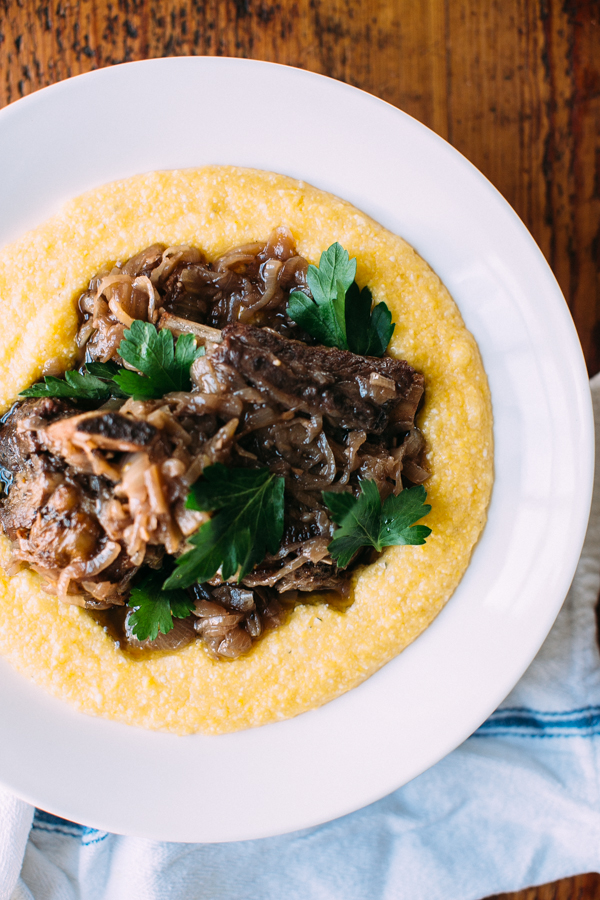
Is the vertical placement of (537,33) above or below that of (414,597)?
above

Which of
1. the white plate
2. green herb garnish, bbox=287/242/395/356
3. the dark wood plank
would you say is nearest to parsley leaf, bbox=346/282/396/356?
green herb garnish, bbox=287/242/395/356

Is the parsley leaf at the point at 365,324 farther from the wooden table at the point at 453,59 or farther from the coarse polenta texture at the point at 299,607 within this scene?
the wooden table at the point at 453,59

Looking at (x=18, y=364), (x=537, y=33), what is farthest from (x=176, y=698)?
(x=537, y=33)

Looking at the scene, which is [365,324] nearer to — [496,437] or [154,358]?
[496,437]

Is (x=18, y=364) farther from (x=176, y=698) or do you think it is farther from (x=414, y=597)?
(x=414, y=597)

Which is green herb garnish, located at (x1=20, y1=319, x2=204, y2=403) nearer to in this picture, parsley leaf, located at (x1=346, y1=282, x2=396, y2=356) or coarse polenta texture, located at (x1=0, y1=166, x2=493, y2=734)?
coarse polenta texture, located at (x1=0, y1=166, x2=493, y2=734)

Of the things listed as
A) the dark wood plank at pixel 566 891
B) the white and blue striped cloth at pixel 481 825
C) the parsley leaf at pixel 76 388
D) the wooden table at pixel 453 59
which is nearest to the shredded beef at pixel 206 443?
the parsley leaf at pixel 76 388

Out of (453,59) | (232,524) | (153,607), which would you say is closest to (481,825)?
(153,607)
